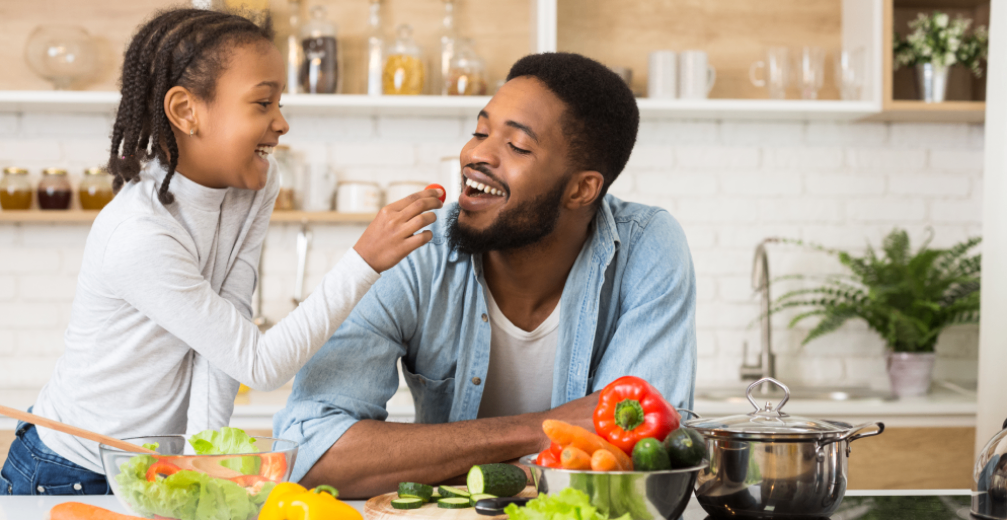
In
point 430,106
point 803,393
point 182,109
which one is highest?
point 430,106

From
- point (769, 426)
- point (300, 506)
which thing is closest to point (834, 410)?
point (769, 426)

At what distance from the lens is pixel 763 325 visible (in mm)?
3152

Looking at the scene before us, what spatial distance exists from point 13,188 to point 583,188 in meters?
2.18

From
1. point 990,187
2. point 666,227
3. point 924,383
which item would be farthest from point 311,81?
point 924,383

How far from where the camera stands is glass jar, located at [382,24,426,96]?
9.46 feet

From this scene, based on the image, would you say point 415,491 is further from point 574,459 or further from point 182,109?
point 182,109

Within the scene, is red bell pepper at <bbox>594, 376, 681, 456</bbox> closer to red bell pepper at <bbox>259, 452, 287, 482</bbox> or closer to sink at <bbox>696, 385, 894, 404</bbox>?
red bell pepper at <bbox>259, 452, 287, 482</bbox>

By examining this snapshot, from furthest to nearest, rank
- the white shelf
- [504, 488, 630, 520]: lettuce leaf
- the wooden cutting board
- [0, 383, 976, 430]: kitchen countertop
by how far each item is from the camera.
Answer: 1. the white shelf
2. [0, 383, 976, 430]: kitchen countertop
3. the wooden cutting board
4. [504, 488, 630, 520]: lettuce leaf

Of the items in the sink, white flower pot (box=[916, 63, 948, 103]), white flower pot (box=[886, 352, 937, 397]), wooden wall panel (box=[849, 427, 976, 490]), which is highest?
white flower pot (box=[916, 63, 948, 103])

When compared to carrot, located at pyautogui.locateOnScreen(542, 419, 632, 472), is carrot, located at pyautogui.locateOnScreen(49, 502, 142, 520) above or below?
below

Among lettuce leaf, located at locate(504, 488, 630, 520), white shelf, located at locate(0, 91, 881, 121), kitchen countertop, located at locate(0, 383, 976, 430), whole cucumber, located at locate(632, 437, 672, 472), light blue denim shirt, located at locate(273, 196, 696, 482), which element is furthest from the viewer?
white shelf, located at locate(0, 91, 881, 121)

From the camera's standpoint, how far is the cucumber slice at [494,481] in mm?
1174

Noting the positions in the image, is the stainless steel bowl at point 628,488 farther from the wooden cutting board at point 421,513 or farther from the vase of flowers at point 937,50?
the vase of flowers at point 937,50

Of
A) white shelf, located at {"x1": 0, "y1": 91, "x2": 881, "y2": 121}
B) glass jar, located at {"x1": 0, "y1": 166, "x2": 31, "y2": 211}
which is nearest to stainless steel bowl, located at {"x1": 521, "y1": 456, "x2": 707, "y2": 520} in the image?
white shelf, located at {"x1": 0, "y1": 91, "x2": 881, "y2": 121}
